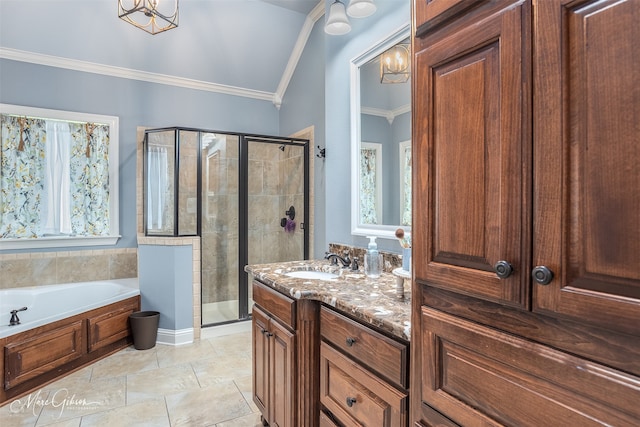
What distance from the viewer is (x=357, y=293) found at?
152cm

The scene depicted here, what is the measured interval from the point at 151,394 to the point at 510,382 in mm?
2445

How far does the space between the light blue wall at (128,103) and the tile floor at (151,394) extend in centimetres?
145

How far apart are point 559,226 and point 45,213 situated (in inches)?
164

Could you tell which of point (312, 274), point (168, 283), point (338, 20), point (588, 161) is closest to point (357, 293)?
point (312, 274)

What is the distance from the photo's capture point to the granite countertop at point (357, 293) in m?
1.15

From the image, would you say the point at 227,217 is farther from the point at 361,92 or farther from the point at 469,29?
the point at 469,29

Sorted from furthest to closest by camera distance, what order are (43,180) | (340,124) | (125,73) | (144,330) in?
(125,73) < (43,180) < (144,330) < (340,124)

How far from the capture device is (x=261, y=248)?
3.90 metres

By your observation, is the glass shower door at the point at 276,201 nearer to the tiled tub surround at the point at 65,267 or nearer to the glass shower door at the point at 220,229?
the glass shower door at the point at 220,229

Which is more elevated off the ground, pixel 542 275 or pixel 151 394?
pixel 542 275

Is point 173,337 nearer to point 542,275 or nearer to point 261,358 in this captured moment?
point 261,358

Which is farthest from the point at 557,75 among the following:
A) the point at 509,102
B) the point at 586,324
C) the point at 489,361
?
the point at 489,361

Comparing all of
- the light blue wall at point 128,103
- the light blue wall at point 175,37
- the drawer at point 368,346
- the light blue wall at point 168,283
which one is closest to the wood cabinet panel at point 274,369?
the drawer at point 368,346

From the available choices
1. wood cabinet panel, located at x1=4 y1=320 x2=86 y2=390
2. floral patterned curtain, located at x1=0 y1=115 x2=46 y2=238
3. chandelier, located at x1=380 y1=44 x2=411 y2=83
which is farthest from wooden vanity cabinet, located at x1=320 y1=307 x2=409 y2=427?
floral patterned curtain, located at x1=0 y1=115 x2=46 y2=238
